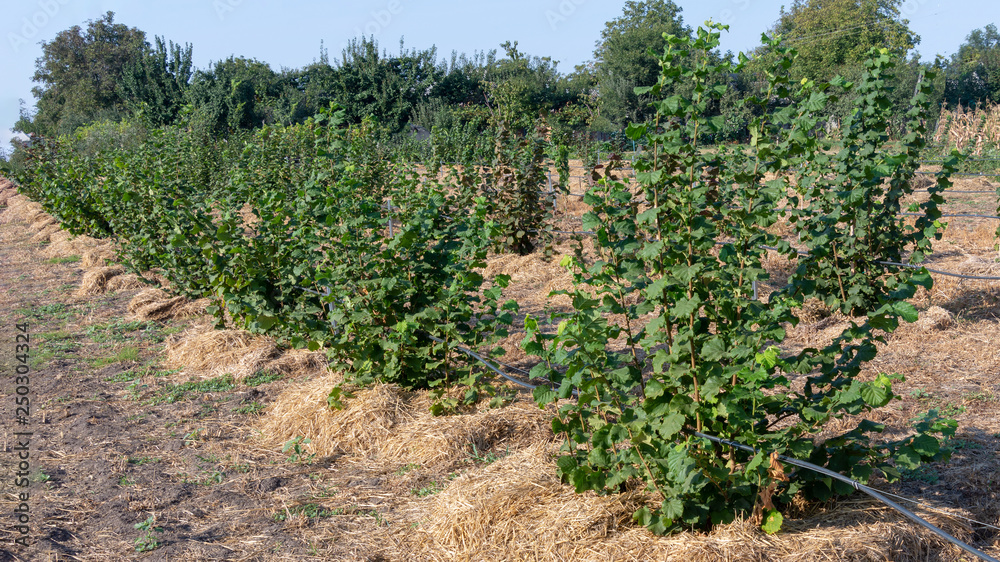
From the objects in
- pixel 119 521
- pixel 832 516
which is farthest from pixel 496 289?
pixel 119 521

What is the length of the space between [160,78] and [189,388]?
3084 centimetres

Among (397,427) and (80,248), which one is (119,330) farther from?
(80,248)

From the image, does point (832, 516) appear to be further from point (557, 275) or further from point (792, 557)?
point (557, 275)

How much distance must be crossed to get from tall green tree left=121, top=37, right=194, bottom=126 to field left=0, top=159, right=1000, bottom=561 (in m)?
27.3

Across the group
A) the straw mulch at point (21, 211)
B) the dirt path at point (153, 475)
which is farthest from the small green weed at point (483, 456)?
the straw mulch at point (21, 211)

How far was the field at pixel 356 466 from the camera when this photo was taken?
2943 millimetres

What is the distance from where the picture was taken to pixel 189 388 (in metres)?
5.59

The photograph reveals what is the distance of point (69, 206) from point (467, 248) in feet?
34.8

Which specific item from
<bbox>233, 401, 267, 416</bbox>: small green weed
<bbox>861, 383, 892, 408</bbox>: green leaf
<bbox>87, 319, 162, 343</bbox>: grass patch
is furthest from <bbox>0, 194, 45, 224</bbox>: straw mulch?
<bbox>861, 383, 892, 408</bbox>: green leaf

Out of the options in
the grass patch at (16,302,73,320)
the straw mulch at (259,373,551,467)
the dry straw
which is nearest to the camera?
the straw mulch at (259,373,551,467)

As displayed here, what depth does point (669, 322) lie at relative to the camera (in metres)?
2.86

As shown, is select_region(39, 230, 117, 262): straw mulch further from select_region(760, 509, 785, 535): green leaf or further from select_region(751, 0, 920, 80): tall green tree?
select_region(751, 0, 920, 80): tall green tree

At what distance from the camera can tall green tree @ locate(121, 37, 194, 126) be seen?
31.2 metres

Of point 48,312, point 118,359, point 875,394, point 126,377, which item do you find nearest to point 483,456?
point 875,394
